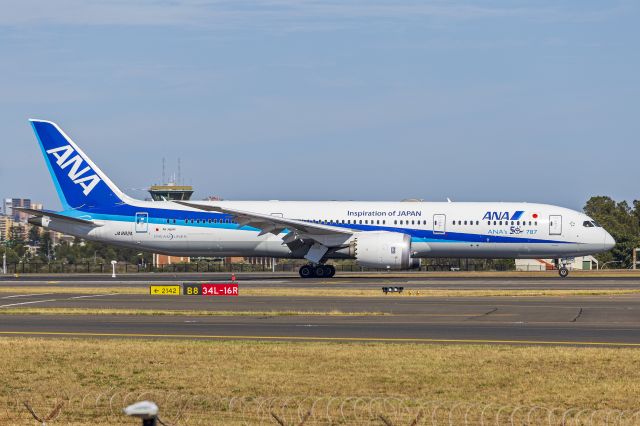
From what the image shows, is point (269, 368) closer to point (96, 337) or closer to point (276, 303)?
point (96, 337)

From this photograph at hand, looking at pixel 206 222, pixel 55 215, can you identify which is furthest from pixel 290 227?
pixel 55 215

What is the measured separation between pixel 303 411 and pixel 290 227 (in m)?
40.3

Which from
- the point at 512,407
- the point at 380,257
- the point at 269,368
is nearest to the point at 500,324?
the point at 269,368

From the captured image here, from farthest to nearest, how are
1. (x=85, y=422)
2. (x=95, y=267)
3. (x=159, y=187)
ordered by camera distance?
(x=159, y=187) → (x=95, y=267) → (x=85, y=422)

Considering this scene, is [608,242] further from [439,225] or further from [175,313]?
[175,313]

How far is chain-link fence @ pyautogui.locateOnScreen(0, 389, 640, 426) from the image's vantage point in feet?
48.7

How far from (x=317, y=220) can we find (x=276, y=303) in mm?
21045

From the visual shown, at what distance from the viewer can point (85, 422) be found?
14.8 m

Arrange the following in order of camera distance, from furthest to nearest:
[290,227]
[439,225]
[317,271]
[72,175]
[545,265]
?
[545,265]
[72,175]
[317,271]
[439,225]
[290,227]

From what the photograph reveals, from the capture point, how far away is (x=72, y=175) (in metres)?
60.0

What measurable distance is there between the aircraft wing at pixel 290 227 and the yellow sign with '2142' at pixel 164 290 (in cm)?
1148

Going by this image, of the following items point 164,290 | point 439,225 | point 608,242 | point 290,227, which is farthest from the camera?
point 608,242

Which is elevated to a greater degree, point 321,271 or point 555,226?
point 555,226

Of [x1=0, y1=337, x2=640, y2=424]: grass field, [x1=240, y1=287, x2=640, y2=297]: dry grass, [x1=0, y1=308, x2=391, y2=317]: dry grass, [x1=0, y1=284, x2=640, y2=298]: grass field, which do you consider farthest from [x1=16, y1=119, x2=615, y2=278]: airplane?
[x1=0, y1=337, x2=640, y2=424]: grass field
